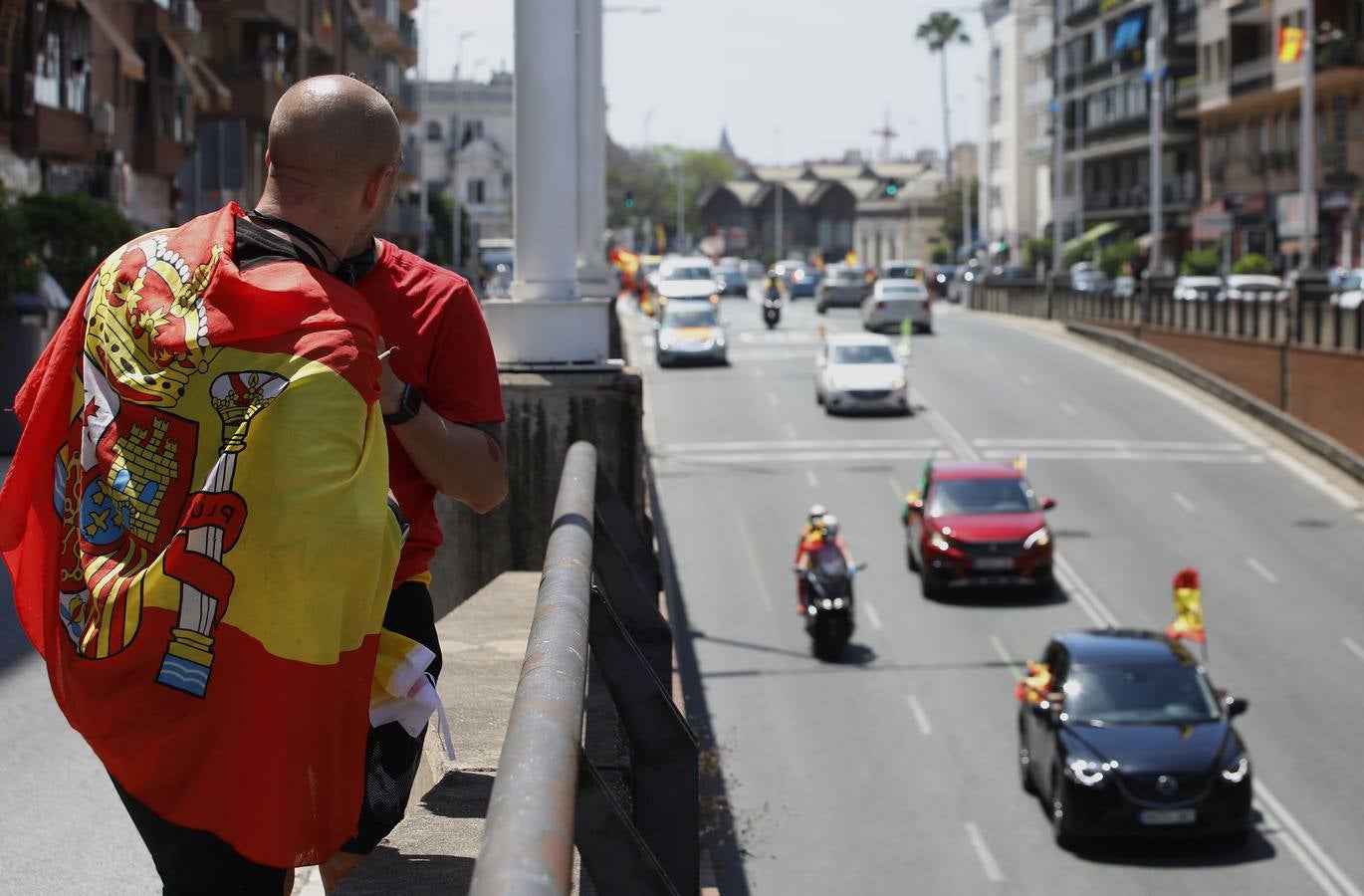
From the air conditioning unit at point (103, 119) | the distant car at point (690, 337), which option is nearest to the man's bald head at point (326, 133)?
the air conditioning unit at point (103, 119)

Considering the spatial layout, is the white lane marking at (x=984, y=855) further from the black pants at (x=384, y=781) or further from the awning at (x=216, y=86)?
the awning at (x=216, y=86)

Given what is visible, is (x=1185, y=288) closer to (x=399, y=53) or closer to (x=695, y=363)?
(x=695, y=363)

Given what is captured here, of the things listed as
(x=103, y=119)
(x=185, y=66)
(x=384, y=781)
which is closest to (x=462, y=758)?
(x=384, y=781)

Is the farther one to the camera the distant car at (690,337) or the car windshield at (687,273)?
the car windshield at (687,273)

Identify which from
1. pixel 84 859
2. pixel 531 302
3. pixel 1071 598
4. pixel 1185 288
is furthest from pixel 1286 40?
pixel 84 859

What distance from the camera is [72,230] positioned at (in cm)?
2409

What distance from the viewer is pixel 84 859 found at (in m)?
6.05

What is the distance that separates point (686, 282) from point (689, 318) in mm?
11932

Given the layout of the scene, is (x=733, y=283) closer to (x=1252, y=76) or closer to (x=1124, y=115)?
(x=1124, y=115)

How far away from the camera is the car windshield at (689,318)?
177ft

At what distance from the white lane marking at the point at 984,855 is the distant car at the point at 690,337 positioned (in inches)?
1352

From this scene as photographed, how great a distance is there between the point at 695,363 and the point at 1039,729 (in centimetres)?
3512

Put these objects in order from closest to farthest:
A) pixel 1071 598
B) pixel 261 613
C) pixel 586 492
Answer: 1. pixel 261 613
2. pixel 586 492
3. pixel 1071 598

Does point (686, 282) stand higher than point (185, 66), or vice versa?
point (185, 66)
